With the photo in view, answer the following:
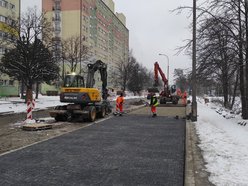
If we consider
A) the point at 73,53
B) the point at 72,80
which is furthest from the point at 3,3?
the point at 72,80

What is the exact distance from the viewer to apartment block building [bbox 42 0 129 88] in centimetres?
9362

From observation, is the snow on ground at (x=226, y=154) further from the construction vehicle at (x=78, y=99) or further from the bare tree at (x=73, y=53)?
the bare tree at (x=73, y=53)

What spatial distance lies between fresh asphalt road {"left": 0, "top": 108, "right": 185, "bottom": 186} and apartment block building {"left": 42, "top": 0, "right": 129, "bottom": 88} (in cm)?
6637

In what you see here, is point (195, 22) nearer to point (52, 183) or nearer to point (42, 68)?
point (52, 183)

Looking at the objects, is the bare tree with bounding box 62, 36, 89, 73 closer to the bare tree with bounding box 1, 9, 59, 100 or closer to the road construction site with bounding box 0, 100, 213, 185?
the bare tree with bounding box 1, 9, 59, 100

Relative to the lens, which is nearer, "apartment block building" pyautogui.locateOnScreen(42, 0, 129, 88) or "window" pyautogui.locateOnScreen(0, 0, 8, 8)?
"window" pyautogui.locateOnScreen(0, 0, 8, 8)

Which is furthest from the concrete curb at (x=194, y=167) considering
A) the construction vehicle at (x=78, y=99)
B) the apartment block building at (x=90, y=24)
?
the apartment block building at (x=90, y=24)

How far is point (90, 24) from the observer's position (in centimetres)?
10069

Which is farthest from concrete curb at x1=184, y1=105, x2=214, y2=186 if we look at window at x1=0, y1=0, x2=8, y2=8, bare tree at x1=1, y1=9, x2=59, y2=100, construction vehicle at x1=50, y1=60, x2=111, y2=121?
window at x1=0, y1=0, x2=8, y2=8

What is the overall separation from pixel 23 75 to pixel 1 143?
1028 inches

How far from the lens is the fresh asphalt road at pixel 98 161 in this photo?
692 centimetres

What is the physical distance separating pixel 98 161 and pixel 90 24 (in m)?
95.2

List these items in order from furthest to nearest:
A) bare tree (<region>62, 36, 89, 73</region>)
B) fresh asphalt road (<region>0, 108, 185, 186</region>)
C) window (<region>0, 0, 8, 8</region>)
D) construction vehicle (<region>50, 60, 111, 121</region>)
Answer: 1. window (<region>0, 0, 8, 8</region>)
2. bare tree (<region>62, 36, 89, 73</region>)
3. construction vehicle (<region>50, 60, 111, 121</region>)
4. fresh asphalt road (<region>0, 108, 185, 186</region>)

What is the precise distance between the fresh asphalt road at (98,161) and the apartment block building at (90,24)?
2613 inches
